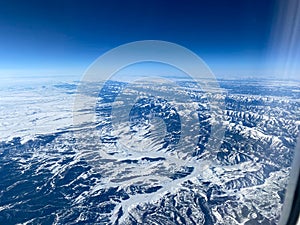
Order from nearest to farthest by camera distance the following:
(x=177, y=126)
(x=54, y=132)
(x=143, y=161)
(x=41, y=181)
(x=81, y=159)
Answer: (x=177, y=126) → (x=41, y=181) → (x=143, y=161) → (x=81, y=159) → (x=54, y=132)

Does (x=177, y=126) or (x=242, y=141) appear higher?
(x=177, y=126)

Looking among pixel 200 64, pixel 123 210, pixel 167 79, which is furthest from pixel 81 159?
pixel 200 64

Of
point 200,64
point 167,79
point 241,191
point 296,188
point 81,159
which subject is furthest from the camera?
point 81,159

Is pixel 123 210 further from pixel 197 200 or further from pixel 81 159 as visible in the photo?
pixel 81 159

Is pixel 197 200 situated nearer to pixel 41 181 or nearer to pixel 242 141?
pixel 242 141

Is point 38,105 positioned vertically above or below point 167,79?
below

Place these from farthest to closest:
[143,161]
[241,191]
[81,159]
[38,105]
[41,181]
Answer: [38,105]
[81,159]
[143,161]
[41,181]
[241,191]

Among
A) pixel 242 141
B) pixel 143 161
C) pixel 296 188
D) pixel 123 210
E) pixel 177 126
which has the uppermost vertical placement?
pixel 296 188

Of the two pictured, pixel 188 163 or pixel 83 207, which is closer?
pixel 83 207

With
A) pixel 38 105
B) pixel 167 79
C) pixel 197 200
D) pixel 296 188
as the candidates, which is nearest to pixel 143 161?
pixel 197 200
